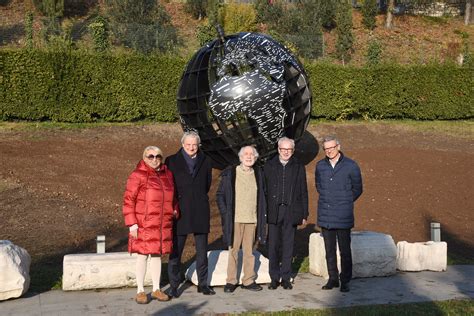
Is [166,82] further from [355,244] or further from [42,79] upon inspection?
[355,244]

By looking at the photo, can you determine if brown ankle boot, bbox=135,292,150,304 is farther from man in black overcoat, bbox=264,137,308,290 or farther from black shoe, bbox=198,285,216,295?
man in black overcoat, bbox=264,137,308,290

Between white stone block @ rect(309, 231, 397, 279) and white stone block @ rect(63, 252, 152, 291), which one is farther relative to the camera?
white stone block @ rect(309, 231, 397, 279)

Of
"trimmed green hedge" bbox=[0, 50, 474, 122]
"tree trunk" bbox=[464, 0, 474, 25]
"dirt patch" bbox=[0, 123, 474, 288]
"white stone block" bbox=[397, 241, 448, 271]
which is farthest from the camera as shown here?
"tree trunk" bbox=[464, 0, 474, 25]

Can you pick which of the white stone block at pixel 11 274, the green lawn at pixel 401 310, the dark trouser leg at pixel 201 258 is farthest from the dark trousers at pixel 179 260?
the white stone block at pixel 11 274

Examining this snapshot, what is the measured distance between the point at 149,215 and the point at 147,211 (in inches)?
1.8

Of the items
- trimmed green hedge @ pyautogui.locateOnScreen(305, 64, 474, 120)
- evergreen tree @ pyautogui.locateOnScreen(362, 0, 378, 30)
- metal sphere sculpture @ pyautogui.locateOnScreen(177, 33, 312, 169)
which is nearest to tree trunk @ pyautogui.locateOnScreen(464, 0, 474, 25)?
evergreen tree @ pyautogui.locateOnScreen(362, 0, 378, 30)

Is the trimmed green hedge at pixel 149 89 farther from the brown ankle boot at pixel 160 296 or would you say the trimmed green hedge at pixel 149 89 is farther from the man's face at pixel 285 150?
the brown ankle boot at pixel 160 296

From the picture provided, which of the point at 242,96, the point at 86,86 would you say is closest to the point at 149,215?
the point at 242,96

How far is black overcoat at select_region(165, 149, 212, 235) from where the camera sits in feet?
23.1

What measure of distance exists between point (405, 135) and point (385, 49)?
15.2 m

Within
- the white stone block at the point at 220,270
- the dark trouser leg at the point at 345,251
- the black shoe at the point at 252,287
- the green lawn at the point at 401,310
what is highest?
the dark trouser leg at the point at 345,251

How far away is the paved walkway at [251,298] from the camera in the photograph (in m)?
6.42

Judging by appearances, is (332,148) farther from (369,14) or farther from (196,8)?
(369,14)

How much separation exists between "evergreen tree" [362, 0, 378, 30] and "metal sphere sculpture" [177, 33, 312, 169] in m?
28.0
